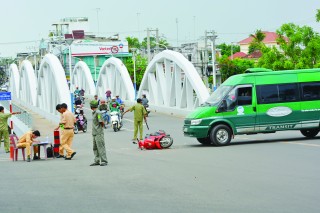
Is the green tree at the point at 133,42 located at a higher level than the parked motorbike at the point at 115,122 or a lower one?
higher

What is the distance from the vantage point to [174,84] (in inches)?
1801

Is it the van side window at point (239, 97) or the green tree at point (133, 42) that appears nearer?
the van side window at point (239, 97)

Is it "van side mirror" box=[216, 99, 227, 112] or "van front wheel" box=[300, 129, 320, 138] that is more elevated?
"van side mirror" box=[216, 99, 227, 112]

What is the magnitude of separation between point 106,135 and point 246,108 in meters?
10.3

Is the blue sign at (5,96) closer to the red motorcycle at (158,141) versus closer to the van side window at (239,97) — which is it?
the red motorcycle at (158,141)

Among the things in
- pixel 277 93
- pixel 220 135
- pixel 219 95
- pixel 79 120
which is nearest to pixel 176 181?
pixel 220 135

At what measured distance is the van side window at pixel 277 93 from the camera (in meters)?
22.3

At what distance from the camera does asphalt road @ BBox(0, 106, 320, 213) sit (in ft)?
32.5

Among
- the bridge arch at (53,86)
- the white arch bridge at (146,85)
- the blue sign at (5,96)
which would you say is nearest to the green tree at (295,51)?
the white arch bridge at (146,85)

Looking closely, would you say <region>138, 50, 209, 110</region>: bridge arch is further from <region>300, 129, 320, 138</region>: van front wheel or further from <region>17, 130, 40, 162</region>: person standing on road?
<region>17, 130, 40, 162</region>: person standing on road

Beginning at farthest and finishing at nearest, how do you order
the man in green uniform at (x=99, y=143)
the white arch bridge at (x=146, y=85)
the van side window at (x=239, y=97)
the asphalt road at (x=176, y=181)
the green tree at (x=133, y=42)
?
the green tree at (x=133, y=42), the white arch bridge at (x=146, y=85), the van side window at (x=239, y=97), the man in green uniform at (x=99, y=143), the asphalt road at (x=176, y=181)

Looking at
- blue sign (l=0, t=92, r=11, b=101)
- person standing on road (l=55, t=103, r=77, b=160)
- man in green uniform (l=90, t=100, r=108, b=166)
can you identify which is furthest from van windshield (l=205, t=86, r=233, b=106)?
blue sign (l=0, t=92, r=11, b=101)

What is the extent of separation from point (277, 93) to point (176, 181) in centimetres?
1047

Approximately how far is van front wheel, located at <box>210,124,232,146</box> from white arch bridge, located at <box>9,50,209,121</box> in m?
15.6
